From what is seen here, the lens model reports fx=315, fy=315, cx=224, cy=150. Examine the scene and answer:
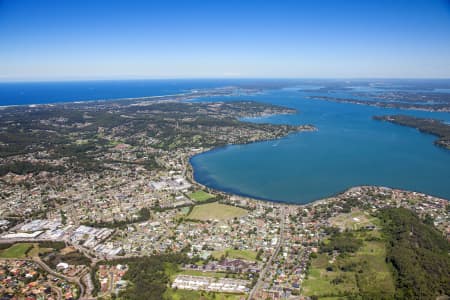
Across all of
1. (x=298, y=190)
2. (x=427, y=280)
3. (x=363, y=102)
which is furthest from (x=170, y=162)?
(x=363, y=102)

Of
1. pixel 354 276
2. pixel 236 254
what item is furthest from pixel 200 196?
pixel 354 276

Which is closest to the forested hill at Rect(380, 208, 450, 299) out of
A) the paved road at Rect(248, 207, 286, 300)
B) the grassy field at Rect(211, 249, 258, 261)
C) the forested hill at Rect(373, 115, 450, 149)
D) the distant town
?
the distant town

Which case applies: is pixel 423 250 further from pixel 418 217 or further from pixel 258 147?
pixel 258 147

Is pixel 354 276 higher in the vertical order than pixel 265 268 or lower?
lower

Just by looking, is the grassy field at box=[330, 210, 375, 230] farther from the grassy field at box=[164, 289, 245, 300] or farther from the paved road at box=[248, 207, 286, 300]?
the grassy field at box=[164, 289, 245, 300]

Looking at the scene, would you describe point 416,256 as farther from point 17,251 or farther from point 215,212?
point 17,251

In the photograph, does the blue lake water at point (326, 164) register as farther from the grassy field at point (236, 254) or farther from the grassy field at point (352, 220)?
the grassy field at point (236, 254)

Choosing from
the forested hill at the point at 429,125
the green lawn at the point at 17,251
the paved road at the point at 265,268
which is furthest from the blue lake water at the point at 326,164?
the green lawn at the point at 17,251
